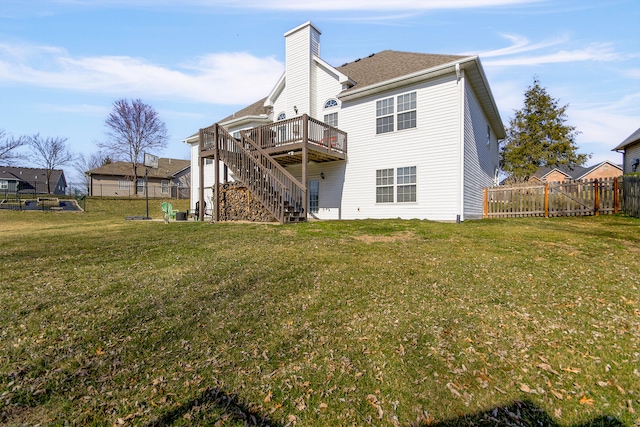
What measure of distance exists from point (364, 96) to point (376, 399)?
12783 mm

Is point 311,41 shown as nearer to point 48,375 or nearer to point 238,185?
point 238,185

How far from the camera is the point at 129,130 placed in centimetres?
3350

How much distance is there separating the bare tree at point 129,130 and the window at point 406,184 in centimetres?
3143

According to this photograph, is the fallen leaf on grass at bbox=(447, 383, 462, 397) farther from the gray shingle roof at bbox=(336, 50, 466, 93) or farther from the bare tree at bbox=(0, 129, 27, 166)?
the bare tree at bbox=(0, 129, 27, 166)

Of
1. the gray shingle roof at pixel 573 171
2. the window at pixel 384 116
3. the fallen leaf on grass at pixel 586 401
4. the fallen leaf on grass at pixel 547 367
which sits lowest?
the fallen leaf on grass at pixel 586 401

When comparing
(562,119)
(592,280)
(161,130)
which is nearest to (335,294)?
(592,280)

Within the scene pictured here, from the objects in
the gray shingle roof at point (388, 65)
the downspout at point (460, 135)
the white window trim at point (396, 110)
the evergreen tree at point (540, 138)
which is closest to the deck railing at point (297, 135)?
the white window trim at point (396, 110)

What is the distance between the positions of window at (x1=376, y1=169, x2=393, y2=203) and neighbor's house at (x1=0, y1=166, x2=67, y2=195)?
171 ft

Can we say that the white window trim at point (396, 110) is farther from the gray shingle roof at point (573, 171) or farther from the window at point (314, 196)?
the gray shingle roof at point (573, 171)

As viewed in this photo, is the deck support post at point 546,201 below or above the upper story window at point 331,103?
below

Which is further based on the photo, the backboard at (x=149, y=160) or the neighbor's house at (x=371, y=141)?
the backboard at (x=149, y=160)

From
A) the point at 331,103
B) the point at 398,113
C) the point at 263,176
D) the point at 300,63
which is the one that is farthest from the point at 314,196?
the point at 300,63

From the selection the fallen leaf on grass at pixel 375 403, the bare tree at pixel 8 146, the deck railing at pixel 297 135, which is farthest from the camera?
the bare tree at pixel 8 146

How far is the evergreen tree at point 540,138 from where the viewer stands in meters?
24.6
